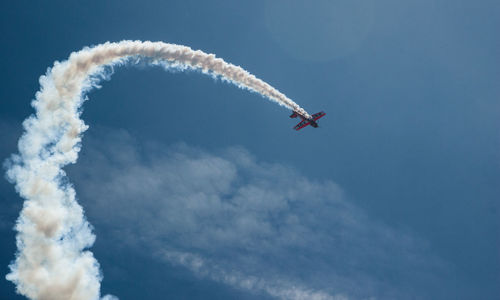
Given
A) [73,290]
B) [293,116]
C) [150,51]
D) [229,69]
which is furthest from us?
[293,116]

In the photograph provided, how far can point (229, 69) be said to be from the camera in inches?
3059

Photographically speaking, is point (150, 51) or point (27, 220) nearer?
point (150, 51)

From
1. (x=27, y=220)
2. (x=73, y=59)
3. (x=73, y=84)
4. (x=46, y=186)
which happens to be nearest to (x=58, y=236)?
(x=27, y=220)

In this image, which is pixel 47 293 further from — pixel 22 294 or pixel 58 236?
pixel 58 236

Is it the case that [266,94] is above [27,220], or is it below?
above

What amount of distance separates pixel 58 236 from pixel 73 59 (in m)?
42.9

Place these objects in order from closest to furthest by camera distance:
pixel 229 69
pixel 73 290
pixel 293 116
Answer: pixel 229 69 < pixel 73 290 < pixel 293 116

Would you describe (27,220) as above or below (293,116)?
below

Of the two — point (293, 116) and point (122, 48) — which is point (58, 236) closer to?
point (122, 48)

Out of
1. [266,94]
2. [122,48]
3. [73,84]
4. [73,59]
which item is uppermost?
[266,94]

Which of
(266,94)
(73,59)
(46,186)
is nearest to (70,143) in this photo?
(46,186)

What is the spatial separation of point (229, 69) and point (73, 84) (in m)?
36.0

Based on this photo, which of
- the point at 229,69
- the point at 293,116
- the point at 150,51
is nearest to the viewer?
the point at 150,51

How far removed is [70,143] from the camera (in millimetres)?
77062
